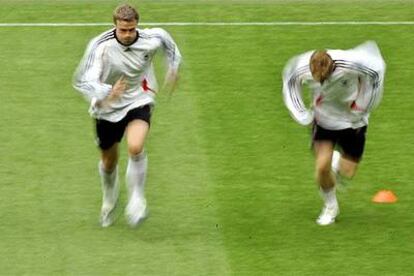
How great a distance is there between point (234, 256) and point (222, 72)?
17.9 ft

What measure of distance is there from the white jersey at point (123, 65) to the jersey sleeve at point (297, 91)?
3.39 feet

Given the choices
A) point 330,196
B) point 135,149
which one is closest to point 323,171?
point 330,196

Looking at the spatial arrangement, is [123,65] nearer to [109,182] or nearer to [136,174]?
[136,174]

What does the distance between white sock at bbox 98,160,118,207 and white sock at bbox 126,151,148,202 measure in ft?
1.12

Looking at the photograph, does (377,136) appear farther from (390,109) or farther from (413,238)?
(413,238)

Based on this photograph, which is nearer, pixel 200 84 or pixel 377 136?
pixel 377 136

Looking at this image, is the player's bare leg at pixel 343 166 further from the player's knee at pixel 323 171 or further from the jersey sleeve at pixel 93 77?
the jersey sleeve at pixel 93 77

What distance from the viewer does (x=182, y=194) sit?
623 inches

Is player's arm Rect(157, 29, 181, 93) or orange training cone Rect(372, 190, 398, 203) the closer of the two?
player's arm Rect(157, 29, 181, 93)

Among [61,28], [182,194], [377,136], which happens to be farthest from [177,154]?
[61,28]

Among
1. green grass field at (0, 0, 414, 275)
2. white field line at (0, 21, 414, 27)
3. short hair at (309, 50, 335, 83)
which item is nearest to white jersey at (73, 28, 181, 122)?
green grass field at (0, 0, 414, 275)

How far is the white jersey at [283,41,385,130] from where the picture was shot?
1449 cm

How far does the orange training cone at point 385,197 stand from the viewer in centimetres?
1570

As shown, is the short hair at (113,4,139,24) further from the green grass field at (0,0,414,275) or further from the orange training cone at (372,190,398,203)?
the orange training cone at (372,190,398,203)
